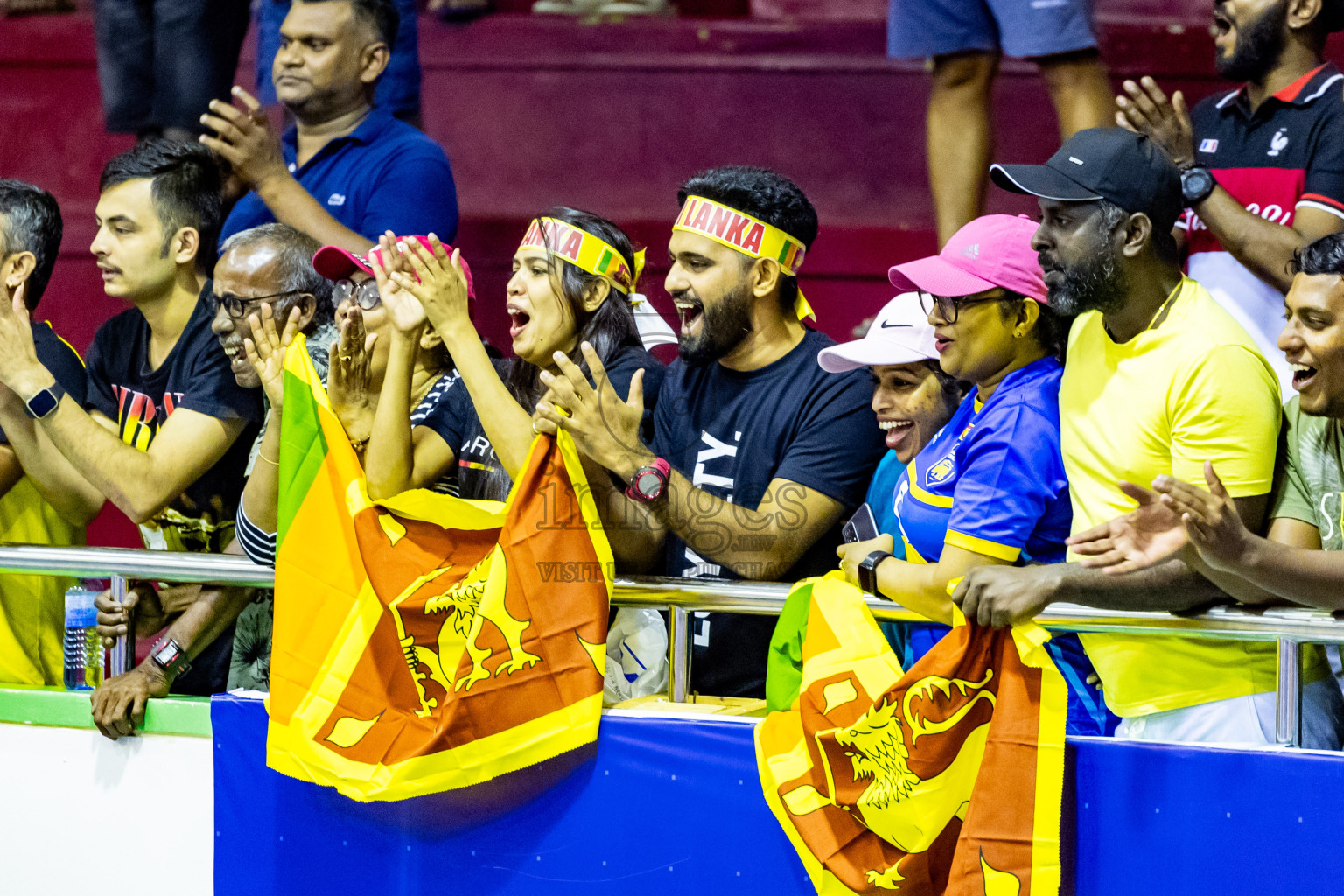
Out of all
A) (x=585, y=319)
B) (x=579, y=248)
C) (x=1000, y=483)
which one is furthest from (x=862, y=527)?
(x=579, y=248)

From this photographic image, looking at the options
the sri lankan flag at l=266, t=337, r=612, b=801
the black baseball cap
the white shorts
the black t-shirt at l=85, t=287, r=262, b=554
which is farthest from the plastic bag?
the black baseball cap

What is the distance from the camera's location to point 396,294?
3.47 m

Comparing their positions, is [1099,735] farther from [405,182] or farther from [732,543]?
[405,182]

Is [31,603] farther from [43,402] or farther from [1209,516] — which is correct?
[1209,516]

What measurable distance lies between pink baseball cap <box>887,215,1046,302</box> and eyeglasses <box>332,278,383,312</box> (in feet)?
4.60

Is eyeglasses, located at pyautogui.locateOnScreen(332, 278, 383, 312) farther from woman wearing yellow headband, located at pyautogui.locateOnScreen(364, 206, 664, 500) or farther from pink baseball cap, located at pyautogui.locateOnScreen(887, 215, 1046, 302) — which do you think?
pink baseball cap, located at pyautogui.locateOnScreen(887, 215, 1046, 302)

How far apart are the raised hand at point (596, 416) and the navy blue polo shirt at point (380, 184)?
1.44m

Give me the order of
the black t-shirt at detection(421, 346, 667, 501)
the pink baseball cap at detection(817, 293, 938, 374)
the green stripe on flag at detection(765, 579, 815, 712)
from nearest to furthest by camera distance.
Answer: the green stripe on flag at detection(765, 579, 815, 712) < the pink baseball cap at detection(817, 293, 938, 374) < the black t-shirt at detection(421, 346, 667, 501)

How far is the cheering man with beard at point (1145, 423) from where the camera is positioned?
8.62 feet

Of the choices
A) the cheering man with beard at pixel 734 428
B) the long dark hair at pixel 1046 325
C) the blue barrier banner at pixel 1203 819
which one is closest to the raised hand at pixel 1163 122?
the long dark hair at pixel 1046 325

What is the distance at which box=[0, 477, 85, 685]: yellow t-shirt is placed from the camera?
3826 mm

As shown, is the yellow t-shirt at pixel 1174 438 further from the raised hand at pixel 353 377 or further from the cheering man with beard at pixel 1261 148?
the raised hand at pixel 353 377

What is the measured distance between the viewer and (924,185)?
229 inches

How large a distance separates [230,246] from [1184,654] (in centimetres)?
253
